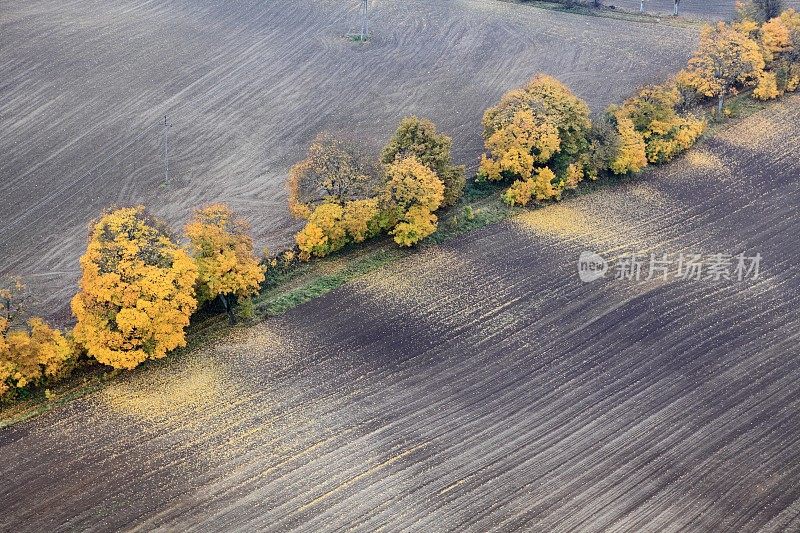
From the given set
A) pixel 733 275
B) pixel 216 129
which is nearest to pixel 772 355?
pixel 733 275

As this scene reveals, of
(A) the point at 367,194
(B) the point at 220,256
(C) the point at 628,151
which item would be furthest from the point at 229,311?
(C) the point at 628,151

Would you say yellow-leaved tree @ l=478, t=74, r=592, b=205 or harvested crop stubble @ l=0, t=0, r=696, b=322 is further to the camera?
harvested crop stubble @ l=0, t=0, r=696, b=322

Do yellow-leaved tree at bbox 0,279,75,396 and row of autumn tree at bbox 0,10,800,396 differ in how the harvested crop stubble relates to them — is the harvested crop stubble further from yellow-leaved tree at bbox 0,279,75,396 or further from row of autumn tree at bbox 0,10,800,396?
yellow-leaved tree at bbox 0,279,75,396

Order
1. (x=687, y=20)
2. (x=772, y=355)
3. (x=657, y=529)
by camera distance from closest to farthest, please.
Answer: (x=657, y=529) < (x=772, y=355) < (x=687, y=20)

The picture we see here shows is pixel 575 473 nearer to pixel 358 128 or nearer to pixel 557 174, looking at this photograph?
pixel 557 174

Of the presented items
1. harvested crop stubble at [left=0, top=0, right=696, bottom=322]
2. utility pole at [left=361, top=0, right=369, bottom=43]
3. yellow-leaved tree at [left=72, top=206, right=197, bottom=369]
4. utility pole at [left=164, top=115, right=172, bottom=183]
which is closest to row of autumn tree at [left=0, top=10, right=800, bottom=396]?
yellow-leaved tree at [left=72, top=206, right=197, bottom=369]

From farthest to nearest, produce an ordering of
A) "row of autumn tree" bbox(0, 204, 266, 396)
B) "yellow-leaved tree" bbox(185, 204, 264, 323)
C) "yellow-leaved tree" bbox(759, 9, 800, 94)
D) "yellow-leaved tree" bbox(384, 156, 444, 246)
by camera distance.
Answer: "yellow-leaved tree" bbox(759, 9, 800, 94), "yellow-leaved tree" bbox(384, 156, 444, 246), "yellow-leaved tree" bbox(185, 204, 264, 323), "row of autumn tree" bbox(0, 204, 266, 396)


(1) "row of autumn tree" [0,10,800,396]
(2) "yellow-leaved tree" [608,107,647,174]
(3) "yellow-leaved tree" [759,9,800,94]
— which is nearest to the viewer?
(1) "row of autumn tree" [0,10,800,396]
